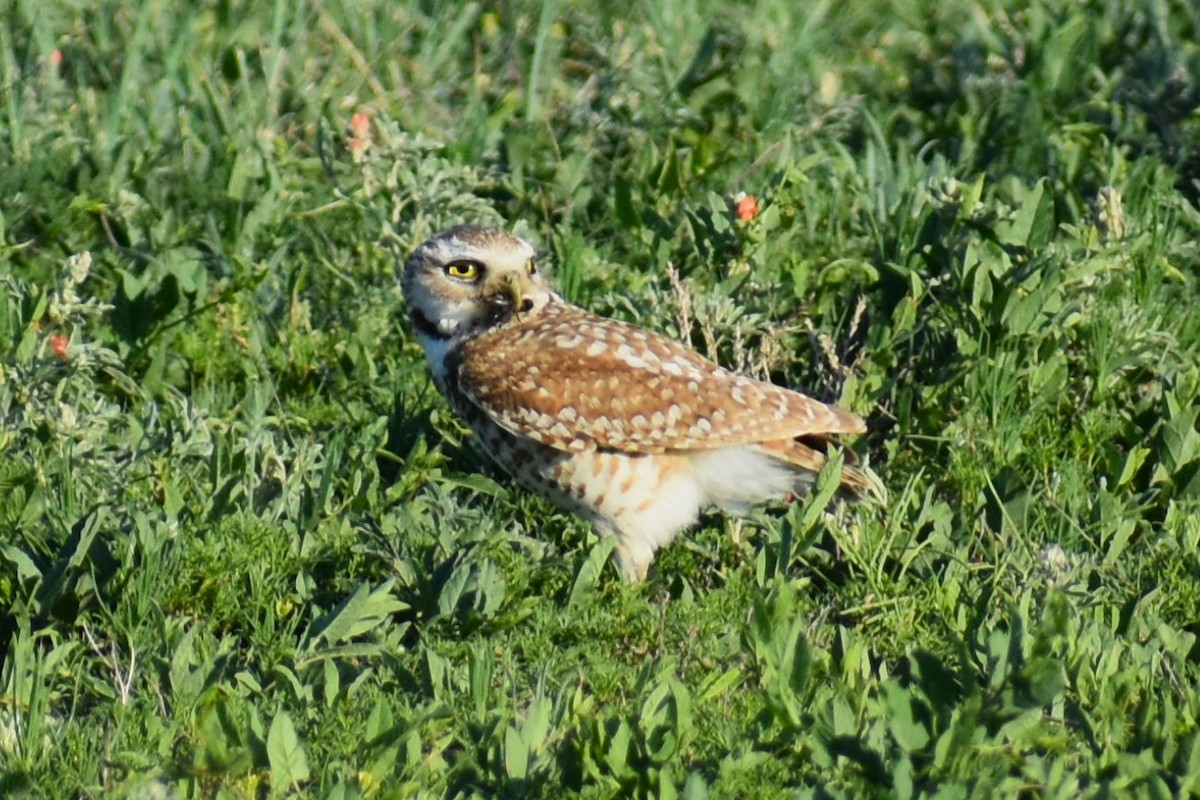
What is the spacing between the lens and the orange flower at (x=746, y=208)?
6.66 meters

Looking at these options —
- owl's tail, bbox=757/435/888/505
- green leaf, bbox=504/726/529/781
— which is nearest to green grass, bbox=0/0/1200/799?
green leaf, bbox=504/726/529/781

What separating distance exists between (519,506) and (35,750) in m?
2.08

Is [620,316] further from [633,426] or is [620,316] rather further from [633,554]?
[633,554]

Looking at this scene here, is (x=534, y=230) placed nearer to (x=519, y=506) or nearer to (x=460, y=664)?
(x=519, y=506)

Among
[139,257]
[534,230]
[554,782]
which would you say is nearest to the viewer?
[554,782]

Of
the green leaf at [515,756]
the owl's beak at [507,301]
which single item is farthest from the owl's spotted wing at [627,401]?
the green leaf at [515,756]

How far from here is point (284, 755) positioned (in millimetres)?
4180

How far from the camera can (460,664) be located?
514 centimetres

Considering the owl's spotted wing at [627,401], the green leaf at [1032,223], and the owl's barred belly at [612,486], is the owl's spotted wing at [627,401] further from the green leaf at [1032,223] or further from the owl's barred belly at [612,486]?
the green leaf at [1032,223]

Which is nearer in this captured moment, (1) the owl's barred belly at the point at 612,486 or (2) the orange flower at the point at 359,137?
(1) the owl's barred belly at the point at 612,486

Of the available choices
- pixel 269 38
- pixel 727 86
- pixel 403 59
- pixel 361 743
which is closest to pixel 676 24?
pixel 727 86

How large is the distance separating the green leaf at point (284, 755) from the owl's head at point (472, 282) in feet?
7.71

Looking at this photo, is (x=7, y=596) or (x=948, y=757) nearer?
(x=948, y=757)

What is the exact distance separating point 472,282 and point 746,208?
0.98 meters
